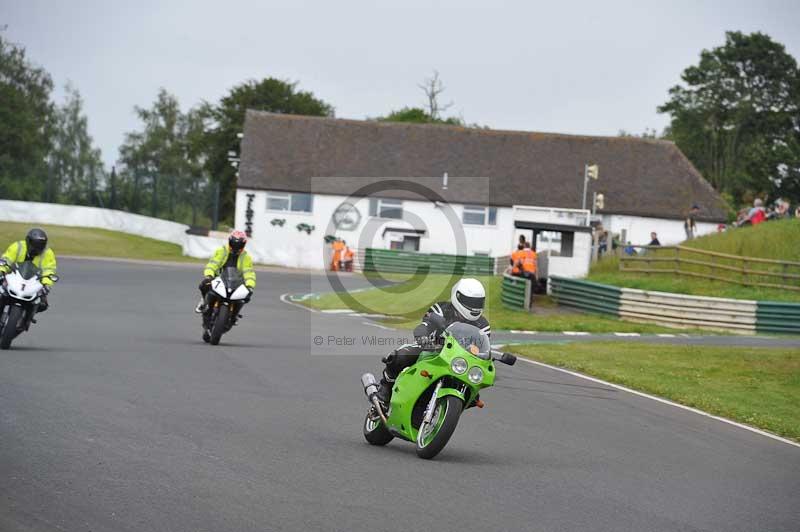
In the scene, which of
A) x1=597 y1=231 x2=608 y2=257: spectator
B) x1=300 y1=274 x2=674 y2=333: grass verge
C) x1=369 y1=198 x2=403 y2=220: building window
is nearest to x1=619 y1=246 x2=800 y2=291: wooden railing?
x1=300 y1=274 x2=674 y2=333: grass verge

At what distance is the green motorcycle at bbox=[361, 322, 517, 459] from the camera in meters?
8.88

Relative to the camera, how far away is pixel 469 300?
30.6 ft

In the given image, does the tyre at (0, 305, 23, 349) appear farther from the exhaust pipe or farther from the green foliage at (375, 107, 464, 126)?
the green foliage at (375, 107, 464, 126)

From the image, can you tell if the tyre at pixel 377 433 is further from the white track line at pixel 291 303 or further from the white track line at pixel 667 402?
the white track line at pixel 291 303

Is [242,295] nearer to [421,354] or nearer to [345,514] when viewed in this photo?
[421,354]

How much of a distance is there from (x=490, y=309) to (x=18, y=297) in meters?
18.0

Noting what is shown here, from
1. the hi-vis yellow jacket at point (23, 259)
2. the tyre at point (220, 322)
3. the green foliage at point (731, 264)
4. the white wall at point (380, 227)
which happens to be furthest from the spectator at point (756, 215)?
the hi-vis yellow jacket at point (23, 259)

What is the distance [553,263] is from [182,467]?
29.9m

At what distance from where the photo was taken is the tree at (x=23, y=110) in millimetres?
88562

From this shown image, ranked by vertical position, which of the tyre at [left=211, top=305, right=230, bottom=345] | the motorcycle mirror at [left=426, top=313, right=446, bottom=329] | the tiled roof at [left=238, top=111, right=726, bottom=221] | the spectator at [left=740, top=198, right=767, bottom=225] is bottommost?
the tyre at [left=211, top=305, right=230, bottom=345]

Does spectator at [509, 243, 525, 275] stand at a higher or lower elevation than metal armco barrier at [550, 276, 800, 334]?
higher

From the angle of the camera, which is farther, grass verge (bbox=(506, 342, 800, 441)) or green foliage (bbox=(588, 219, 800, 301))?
green foliage (bbox=(588, 219, 800, 301))

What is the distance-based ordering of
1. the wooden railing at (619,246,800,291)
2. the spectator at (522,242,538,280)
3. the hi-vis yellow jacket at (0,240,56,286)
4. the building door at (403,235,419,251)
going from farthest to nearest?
1. the building door at (403,235,419,251)
2. the spectator at (522,242,538,280)
3. the wooden railing at (619,246,800,291)
4. the hi-vis yellow jacket at (0,240,56,286)

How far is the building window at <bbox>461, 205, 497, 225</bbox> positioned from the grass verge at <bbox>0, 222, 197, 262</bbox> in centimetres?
1643
